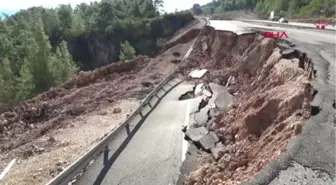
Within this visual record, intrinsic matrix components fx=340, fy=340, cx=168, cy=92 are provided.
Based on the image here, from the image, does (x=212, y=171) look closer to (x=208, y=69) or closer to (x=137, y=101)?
(x=137, y=101)

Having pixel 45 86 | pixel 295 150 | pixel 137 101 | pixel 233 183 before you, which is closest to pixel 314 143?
pixel 295 150

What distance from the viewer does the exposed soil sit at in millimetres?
8945

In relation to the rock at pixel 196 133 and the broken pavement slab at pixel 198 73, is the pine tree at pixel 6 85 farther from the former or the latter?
the rock at pixel 196 133

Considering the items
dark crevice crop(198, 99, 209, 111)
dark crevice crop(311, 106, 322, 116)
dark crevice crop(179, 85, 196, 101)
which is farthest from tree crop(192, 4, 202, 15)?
dark crevice crop(311, 106, 322, 116)

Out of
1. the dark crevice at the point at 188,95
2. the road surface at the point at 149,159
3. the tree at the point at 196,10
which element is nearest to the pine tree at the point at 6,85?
the dark crevice at the point at 188,95

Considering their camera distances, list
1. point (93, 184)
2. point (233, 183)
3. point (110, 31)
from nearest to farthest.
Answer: point (233, 183) → point (93, 184) → point (110, 31)

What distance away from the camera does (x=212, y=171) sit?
708cm

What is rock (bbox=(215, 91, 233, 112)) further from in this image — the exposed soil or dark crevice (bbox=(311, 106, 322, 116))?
dark crevice (bbox=(311, 106, 322, 116))

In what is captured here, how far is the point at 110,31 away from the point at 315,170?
3573 inches

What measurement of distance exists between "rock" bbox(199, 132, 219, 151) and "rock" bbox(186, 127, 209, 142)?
6.2 inches

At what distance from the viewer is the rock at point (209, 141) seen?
9.09m

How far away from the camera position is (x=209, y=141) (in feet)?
30.8

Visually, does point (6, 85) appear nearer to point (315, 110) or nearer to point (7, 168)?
point (7, 168)

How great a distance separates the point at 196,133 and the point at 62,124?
543 centimetres
